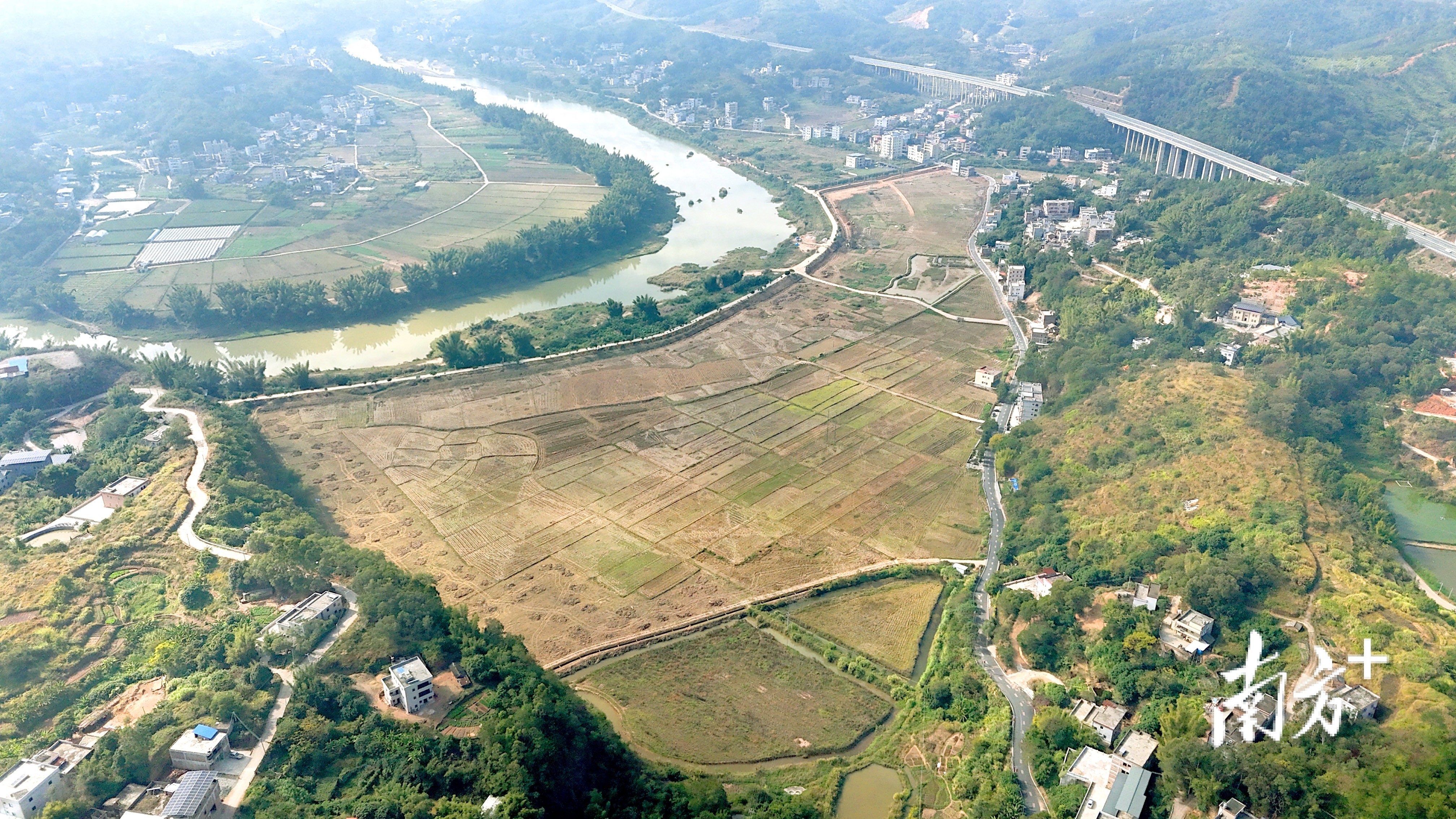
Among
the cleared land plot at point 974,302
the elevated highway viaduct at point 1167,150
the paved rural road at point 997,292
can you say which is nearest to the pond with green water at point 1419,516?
the paved rural road at point 997,292

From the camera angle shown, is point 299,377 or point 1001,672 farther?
point 299,377

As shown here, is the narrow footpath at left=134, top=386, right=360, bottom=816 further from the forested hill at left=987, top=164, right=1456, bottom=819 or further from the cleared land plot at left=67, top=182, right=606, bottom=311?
the forested hill at left=987, top=164, right=1456, bottom=819

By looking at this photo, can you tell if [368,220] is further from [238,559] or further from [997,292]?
[997,292]

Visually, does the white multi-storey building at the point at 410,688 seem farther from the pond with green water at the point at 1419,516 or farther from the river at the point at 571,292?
the pond with green water at the point at 1419,516

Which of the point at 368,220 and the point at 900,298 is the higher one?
the point at 368,220

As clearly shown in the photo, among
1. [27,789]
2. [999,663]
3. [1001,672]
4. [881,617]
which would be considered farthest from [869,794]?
[27,789]
